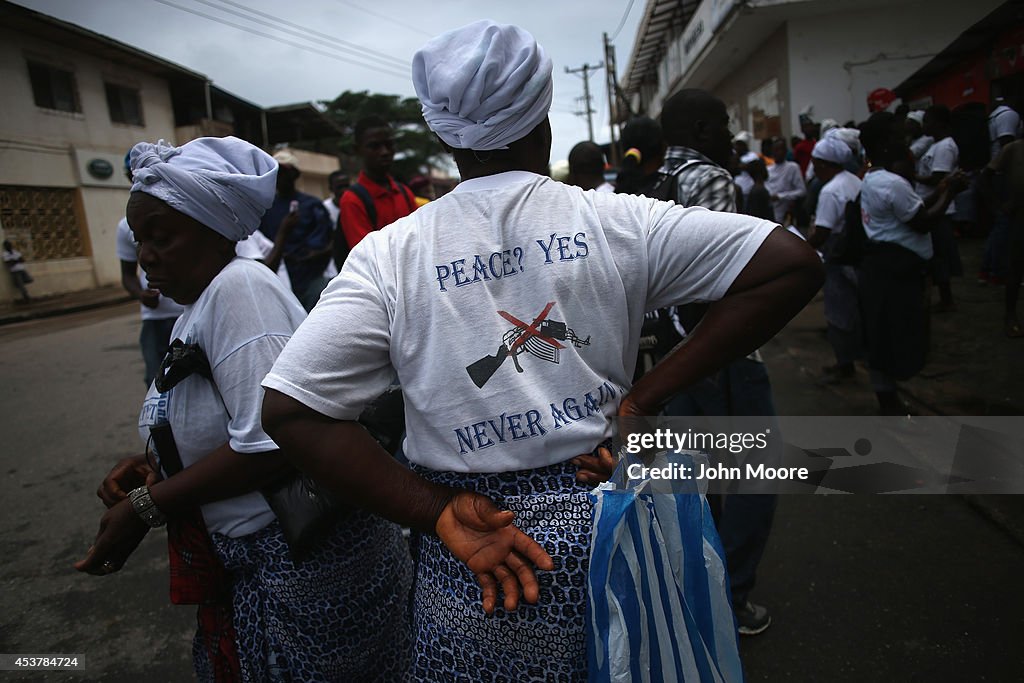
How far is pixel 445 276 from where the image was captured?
1.11 metres

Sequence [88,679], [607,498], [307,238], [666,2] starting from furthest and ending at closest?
1. [666,2]
2. [307,238]
3. [88,679]
4. [607,498]

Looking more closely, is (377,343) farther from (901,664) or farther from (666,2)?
(666,2)

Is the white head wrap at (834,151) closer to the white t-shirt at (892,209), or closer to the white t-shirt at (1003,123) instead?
the white t-shirt at (892,209)

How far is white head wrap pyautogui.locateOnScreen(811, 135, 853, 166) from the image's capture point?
15.1 ft

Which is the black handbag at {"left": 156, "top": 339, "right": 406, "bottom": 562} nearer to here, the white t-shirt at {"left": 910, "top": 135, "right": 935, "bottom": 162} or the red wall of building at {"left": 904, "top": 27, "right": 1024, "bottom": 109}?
the red wall of building at {"left": 904, "top": 27, "right": 1024, "bottom": 109}

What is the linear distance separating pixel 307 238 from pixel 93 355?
5.23 metres

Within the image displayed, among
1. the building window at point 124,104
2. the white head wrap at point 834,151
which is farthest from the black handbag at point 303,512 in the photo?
the building window at point 124,104

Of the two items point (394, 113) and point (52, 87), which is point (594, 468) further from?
point (394, 113)

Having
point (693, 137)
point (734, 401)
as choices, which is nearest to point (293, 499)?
point (734, 401)

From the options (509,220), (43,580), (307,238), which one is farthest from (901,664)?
(307,238)

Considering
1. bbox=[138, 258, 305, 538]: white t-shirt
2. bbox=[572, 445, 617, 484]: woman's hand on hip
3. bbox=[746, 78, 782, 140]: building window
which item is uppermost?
bbox=[746, 78, 782, 140]: building window

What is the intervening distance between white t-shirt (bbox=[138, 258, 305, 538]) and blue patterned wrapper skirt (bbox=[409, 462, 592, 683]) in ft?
2.01

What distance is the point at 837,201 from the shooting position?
4586mm

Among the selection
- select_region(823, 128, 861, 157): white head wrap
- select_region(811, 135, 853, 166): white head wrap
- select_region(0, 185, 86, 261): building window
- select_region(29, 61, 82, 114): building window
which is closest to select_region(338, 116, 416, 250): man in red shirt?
select_region(0, 185, 86, 261): building window
